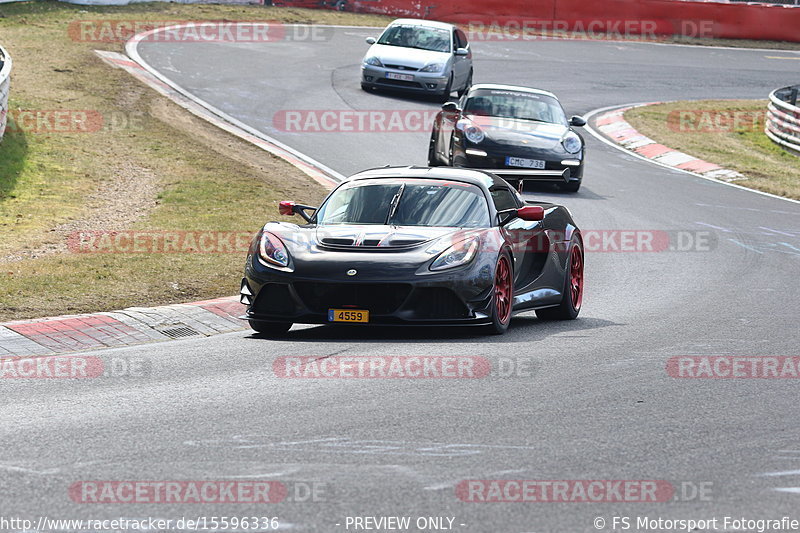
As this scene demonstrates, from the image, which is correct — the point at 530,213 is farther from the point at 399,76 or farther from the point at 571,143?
the point at 399,76

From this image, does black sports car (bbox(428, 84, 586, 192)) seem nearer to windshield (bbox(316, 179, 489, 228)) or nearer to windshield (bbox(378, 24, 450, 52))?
windshield (bbox(378, 24, 450, 52))

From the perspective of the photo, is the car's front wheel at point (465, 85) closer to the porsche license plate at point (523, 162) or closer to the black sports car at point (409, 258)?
→ the porsche license plate at point (523, 162)

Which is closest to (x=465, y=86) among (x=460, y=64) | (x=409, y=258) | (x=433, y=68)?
(x=460, y=64)

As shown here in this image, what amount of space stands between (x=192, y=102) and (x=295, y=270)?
1622 cm

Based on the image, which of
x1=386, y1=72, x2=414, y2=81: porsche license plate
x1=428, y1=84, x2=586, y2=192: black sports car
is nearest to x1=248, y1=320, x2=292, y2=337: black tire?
x1=428, y1=84, x2=586, y2=192: black sports car

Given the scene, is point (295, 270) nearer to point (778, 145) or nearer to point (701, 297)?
point (701, 297)

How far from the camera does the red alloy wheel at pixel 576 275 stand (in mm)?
11641

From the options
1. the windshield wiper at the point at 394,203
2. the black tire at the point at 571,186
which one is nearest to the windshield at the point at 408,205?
the windshield wiper at the point at 394,203

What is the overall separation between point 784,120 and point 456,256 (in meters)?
21.2

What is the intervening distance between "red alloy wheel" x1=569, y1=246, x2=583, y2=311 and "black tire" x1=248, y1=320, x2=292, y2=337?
286cm

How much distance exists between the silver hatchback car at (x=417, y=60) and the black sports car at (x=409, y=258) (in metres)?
16.9

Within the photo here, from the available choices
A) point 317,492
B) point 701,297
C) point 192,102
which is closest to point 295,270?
point 317,492

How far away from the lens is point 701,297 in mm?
12844

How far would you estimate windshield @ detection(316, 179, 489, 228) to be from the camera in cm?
1041
